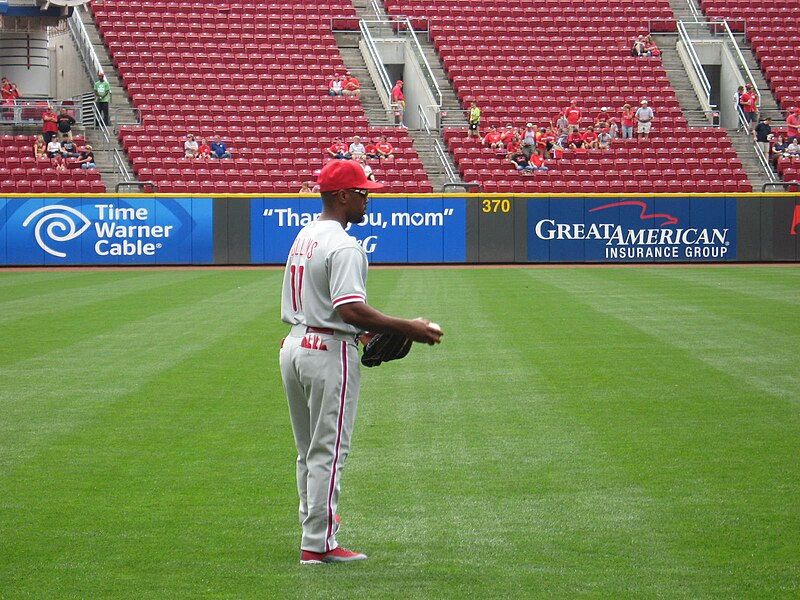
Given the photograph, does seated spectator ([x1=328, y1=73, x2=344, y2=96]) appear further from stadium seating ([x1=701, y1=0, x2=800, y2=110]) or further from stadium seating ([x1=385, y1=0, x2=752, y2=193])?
stadium seating ([x1=701, y1=0, x2=800, y2=110])

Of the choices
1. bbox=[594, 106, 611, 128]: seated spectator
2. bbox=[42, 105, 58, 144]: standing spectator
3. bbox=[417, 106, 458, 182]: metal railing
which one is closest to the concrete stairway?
bbox=[42, 105, 58, 144]: standing spectator

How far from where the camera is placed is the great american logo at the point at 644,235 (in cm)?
3028

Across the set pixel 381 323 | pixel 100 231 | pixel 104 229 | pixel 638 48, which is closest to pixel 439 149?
pixel 638 48

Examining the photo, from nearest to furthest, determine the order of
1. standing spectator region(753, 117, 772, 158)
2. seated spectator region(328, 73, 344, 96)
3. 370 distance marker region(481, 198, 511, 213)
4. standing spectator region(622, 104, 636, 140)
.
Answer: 370 distance marker region(481, 198, 511, 213), standing spectator region(753, 117, 772, 158), standing spectator region(622, 104, 636, 140), seated spectator region(328, 73, 344, 96)

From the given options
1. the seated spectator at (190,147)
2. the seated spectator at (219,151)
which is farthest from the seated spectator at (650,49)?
the seated spectator at (190,147)

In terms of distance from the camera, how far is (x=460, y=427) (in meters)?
8.22

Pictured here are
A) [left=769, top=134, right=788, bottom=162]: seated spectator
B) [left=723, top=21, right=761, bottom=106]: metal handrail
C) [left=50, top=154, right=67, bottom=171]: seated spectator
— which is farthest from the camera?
[left=723, top=21, right=761, bottom=106]: metal handrail

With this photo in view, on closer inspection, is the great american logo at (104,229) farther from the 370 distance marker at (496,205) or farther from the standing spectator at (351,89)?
the standing spectator at (351,89)

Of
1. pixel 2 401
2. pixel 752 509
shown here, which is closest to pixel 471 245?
pixel 2 401

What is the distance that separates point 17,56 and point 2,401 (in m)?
28.0

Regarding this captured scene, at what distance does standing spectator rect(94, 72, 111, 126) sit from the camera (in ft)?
105

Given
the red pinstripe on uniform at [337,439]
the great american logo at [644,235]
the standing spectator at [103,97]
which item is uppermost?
the standing spectator at [103,97]

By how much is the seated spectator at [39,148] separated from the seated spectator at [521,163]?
12859mm

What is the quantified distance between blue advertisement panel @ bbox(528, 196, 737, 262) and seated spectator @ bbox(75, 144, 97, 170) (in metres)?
12.6
